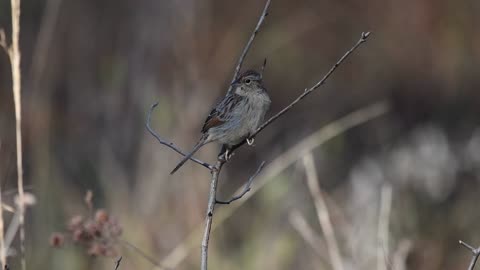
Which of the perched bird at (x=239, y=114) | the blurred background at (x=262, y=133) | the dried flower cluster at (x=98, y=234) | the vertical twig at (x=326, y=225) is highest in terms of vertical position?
the blurred background at (x=262, y=133)

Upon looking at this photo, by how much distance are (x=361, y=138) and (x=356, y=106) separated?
1.46 ft

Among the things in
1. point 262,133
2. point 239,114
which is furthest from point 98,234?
point 262,133

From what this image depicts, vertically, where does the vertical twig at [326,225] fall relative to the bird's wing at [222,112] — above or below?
below

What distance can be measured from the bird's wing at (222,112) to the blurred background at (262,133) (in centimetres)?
30

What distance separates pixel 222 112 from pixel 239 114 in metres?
0.08

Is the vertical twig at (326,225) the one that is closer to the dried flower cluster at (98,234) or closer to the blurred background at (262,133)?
the blurred background at (262,133)

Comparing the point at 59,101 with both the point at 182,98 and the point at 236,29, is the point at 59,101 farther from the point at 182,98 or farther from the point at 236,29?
the point at 182,98

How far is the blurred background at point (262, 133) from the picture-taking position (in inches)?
206

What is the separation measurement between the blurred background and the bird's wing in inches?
11.9

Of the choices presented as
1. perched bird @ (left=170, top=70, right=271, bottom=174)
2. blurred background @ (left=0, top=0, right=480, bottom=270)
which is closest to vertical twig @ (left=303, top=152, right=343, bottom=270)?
blurred background @ (left=0, top=0, right=480, bottom=270)

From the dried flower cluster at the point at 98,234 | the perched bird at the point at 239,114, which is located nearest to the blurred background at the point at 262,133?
the dried flower cluster at the point at 98,234

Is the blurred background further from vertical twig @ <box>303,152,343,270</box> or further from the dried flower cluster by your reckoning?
vertical twig @ <box>303,152,343,270</box>

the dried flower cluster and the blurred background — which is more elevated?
the blurred background

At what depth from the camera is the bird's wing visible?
3.91 meters
